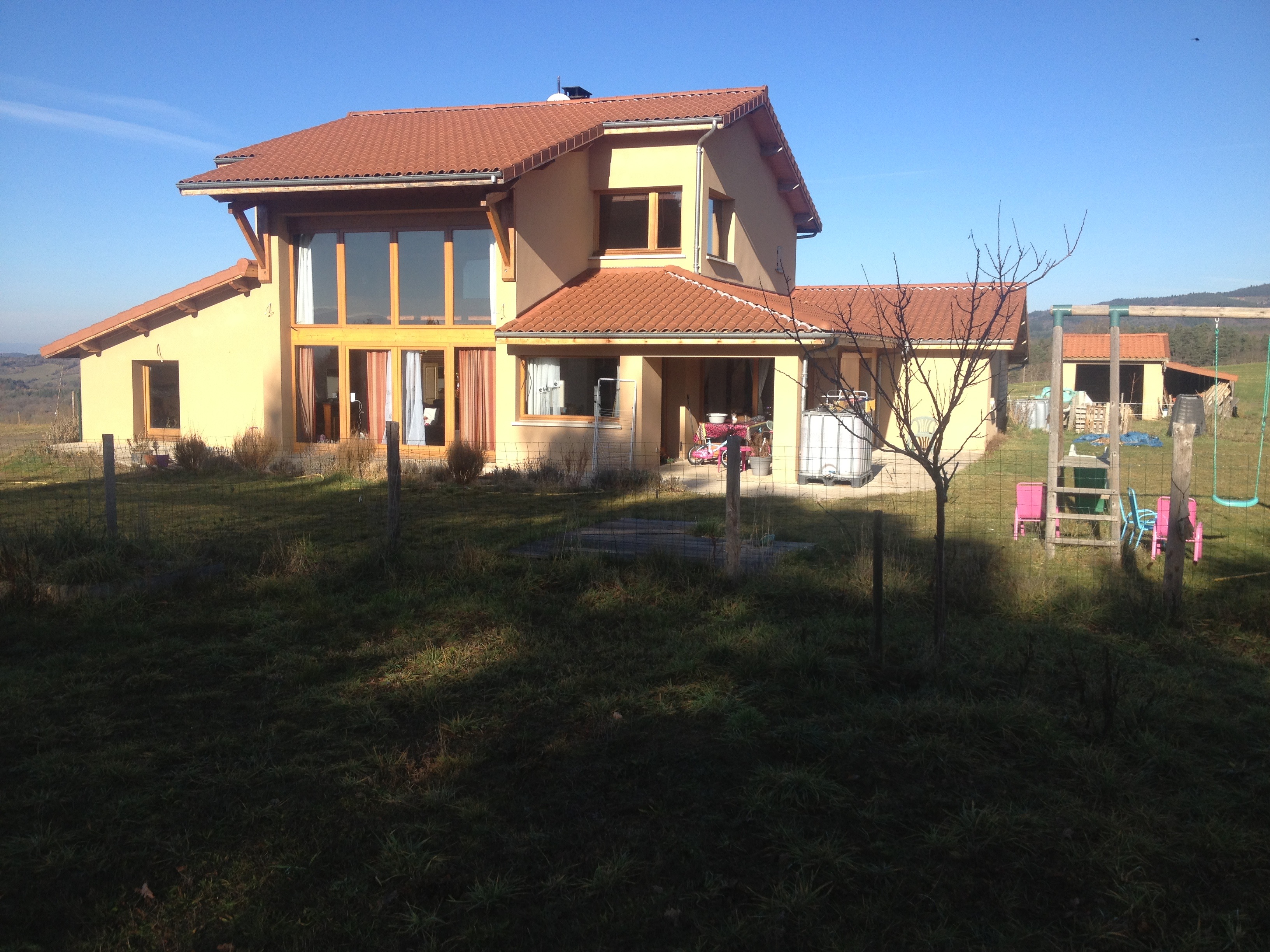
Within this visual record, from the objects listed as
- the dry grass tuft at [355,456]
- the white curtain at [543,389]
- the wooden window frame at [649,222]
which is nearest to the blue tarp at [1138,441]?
the wooden window frame at [649,222]

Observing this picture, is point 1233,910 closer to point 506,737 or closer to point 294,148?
point 506,737

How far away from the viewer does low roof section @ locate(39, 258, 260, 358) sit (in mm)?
18766

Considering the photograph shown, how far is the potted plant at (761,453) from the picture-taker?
16422 mm

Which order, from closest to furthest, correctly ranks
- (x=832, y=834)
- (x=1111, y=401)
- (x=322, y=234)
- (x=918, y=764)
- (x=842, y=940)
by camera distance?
1. (x=842, y=940)
2. (x=832, y=834)
3. (x=918, y=764)
4. (x=1111, y=401)
5. (x=322, y=234)

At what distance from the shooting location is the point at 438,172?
16.2 metres

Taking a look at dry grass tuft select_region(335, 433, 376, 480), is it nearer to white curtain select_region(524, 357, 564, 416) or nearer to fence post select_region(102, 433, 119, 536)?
white curtain select_region(524, 357, 564, 416)

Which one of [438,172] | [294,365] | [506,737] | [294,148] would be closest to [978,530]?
[506,737]

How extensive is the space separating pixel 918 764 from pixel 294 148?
59.9ft

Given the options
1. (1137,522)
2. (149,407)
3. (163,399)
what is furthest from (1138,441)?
(149,407)

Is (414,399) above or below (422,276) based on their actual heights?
below

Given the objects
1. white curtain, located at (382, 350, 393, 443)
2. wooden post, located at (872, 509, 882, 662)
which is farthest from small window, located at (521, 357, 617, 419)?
wooden post, located at (872, 509, 882, 662)

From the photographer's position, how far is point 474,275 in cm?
1817

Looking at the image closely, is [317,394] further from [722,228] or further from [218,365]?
[722,228]

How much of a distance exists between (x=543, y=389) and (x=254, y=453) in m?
4.93
